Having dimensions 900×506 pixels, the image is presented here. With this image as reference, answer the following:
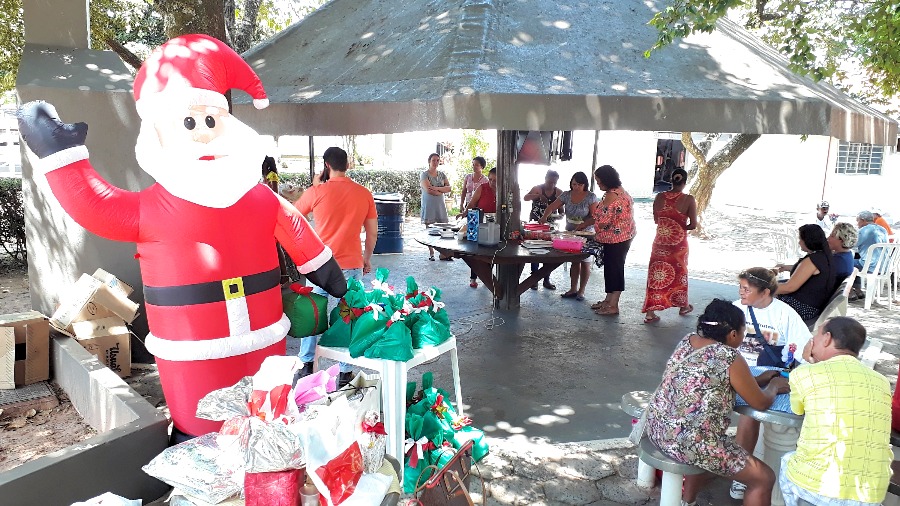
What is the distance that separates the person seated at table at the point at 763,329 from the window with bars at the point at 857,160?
18.1m

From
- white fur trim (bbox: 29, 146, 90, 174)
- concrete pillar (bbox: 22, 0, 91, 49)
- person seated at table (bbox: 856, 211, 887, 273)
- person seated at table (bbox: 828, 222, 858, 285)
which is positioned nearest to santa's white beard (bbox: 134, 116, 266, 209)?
white fur trim (bbox: 29, 146, 90, 174)

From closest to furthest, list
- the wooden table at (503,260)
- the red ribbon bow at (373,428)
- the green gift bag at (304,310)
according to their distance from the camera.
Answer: the red ribbon bow at (373,428) < the green gift bag at (304,310) < the wooden table at (503,260)

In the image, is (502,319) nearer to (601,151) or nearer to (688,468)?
(688,468)

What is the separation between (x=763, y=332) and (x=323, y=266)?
8.13 ft

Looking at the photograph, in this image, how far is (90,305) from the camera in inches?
178

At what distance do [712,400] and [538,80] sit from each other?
179 centimetres

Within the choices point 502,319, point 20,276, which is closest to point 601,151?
point 502,319

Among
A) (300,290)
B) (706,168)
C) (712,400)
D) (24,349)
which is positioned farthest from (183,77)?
(706,168)

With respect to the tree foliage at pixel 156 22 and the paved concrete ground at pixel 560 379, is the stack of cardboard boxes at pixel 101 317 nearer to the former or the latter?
the paved concrete ground at pixel 560 379

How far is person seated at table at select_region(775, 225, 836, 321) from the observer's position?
4.31m

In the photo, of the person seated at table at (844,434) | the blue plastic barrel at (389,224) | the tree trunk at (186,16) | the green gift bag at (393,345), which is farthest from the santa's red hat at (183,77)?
the blue plastic barrel at (389,224)

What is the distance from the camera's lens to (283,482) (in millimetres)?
1710

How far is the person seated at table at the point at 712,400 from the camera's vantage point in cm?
283

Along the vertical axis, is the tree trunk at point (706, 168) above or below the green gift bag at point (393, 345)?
above
